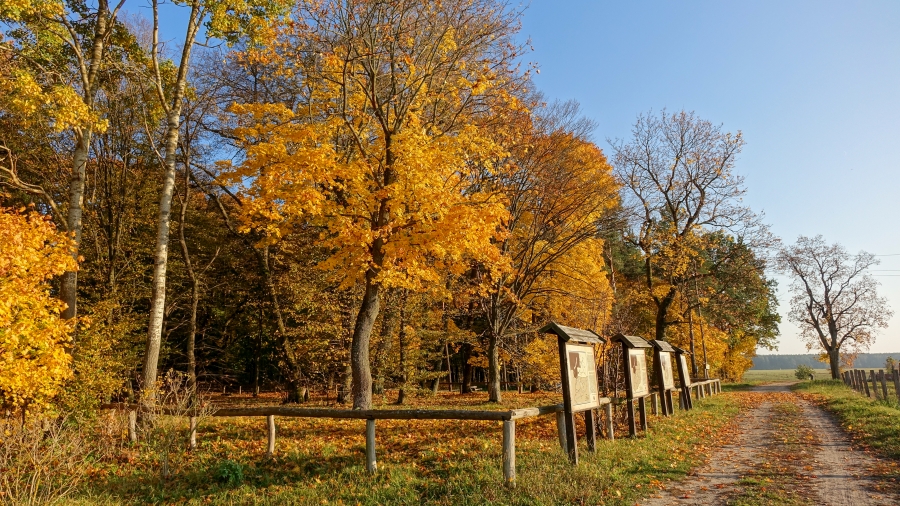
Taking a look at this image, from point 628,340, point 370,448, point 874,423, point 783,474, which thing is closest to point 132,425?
point 370,448

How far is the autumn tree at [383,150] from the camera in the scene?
38.3ft

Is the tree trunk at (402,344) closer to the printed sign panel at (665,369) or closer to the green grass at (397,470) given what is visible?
the green grass at (397,470)

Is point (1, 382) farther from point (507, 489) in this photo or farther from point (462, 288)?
point (462, 288)

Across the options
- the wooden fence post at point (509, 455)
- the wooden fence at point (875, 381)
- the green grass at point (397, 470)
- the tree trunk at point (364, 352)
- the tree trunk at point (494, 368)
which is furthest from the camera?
the tree trunk at point (494, 368)

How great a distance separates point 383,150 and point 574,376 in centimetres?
750

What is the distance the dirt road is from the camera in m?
6.07

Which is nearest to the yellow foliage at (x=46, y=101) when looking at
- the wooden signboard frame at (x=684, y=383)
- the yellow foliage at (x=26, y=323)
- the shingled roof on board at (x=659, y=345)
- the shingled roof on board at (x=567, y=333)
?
the yellow foliage at (x=26, y=323)

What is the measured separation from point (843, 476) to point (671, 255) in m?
18.0

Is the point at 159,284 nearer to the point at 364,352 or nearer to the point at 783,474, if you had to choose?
the point at 364,352

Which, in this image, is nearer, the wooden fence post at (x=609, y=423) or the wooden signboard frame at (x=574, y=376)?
the wooden signboard frame at (x=574, y=376)

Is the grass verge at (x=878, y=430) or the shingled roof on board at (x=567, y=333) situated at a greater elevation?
the shingled roof on board at (x=567, y=333)

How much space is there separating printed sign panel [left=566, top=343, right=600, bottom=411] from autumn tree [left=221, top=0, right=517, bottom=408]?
162 inches

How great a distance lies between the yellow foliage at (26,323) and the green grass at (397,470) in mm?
1775

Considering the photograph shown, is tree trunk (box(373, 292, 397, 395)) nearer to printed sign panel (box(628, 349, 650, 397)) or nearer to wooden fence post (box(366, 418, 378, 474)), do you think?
printed sign panel (box(628, 349, 650, 397))
